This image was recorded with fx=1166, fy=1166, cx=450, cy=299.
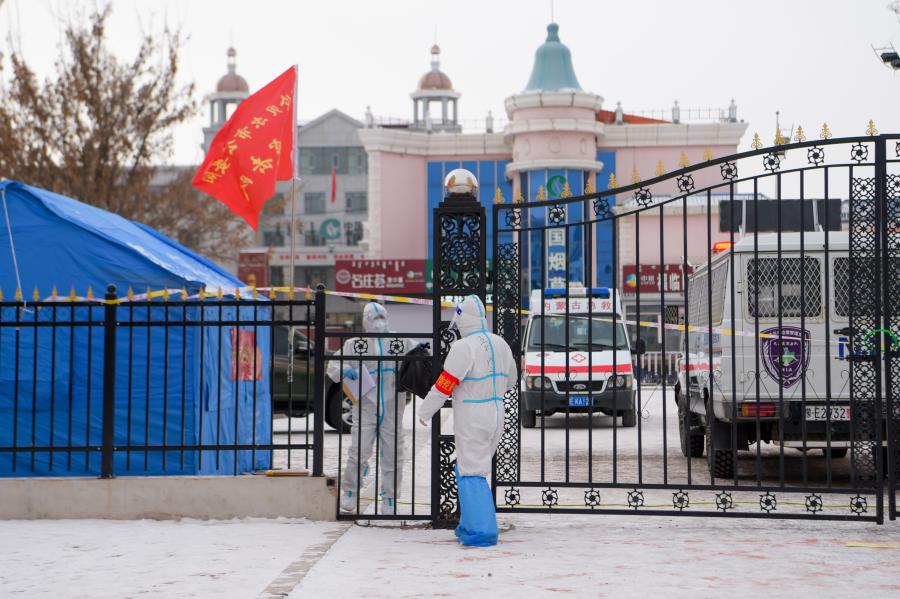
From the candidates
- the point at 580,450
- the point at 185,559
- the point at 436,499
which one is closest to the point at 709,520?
the point at 436,499

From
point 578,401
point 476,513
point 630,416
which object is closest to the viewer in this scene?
point 476,513

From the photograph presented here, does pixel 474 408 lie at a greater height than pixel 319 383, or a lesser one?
lesser

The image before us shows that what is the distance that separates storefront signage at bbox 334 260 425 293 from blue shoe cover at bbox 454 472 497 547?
36.9m

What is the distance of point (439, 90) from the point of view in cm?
6769

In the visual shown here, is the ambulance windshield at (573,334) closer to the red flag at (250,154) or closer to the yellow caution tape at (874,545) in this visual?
the red flag at (250,154)

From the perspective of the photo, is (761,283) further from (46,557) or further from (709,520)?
(46,557)

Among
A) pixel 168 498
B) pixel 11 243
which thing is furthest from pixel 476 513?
pixel 11 243

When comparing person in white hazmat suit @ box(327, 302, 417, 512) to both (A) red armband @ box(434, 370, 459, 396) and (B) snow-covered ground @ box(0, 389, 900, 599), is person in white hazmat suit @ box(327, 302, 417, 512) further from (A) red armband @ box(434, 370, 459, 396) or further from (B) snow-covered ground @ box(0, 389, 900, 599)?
(A) red armband @ box(434, 370, 459, 396)

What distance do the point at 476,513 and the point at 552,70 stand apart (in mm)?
39406

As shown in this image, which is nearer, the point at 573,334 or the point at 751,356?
the point at 751,356

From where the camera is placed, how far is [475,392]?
7988mm

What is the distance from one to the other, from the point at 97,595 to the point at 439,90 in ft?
206

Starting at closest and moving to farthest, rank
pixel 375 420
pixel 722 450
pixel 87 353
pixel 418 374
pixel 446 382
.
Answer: pixel 446 382 → pixel 418 374 → pixel 375 420 → pixel 87 353 → pixel 722 450

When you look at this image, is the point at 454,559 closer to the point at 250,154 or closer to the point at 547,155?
the point at 250,154
